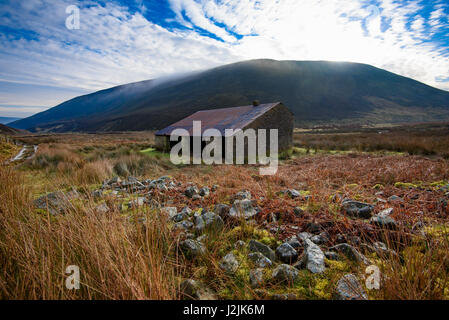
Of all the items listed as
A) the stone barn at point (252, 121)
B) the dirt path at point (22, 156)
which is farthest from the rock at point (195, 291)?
the stone barn at point (252, 121)

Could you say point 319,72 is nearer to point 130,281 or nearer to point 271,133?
point 271,133

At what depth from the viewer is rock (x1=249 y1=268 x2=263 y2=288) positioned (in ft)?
5.94

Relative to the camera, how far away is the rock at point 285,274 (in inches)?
72.6

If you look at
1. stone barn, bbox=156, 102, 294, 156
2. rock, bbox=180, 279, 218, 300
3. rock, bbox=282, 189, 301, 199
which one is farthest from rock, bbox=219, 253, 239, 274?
stone barn, bbox=156, 102, 294, 156

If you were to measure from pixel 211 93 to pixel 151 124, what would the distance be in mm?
41994

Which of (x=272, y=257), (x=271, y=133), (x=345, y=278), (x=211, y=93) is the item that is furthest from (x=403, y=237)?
(x=211, y=93)

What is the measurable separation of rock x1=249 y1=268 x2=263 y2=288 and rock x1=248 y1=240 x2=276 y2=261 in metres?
0.32

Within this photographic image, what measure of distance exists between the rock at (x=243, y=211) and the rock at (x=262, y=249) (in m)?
0.60

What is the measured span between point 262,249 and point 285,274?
48cm

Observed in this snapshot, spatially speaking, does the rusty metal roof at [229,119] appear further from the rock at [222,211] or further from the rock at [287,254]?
the rock at [287,254]

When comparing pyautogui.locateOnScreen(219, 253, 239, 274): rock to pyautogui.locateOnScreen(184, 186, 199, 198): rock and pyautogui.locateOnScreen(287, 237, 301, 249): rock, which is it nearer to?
pyautogui.locateOnScreen(287, 237, 301, 249): rock

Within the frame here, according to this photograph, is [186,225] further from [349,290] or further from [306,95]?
[306,95]

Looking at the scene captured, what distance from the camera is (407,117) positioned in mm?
85875

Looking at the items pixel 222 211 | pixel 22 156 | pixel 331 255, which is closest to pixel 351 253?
pixel 331 255
